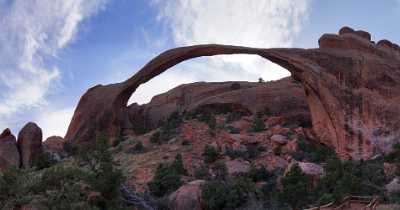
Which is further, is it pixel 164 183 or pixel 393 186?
pixel 164 183

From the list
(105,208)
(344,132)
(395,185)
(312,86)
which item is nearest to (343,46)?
(312,86)

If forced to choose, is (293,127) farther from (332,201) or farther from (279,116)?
(332,201)

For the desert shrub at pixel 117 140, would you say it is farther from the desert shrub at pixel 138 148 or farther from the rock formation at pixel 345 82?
the rock formation at pixel 345 82

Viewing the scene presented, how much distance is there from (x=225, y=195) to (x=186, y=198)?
1.11m

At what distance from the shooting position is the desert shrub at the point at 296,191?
15086 mm

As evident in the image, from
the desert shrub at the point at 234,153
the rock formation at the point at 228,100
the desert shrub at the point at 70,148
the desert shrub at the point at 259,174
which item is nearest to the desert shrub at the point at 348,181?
the desert shrub at the point at 259,174

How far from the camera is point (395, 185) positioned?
54.7ft

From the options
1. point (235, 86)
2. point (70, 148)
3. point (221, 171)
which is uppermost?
point (235, 86)

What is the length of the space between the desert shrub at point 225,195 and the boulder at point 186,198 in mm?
222

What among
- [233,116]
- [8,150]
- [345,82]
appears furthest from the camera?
[233,116]

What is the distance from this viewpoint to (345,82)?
25156mm

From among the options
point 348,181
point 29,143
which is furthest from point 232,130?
point 348,181

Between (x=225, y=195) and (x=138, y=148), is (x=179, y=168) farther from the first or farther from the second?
(x=138, y=148)

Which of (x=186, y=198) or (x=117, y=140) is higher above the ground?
(x=117, y=140)
